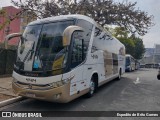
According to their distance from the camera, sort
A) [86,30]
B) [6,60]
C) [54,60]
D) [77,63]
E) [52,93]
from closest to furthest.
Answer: [52,93], [54,60], [77,63], [86,30], [6,60]

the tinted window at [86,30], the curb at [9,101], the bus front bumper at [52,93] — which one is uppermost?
the tinted window at [86,30]

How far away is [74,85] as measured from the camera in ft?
21.0

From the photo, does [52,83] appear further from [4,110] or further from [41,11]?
[41,11]

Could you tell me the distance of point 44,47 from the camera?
629 centimetres

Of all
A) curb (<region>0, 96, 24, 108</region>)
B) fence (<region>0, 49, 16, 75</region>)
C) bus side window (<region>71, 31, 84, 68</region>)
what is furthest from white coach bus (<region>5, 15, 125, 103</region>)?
fence (<region>0, 49, 16, 75</region>)

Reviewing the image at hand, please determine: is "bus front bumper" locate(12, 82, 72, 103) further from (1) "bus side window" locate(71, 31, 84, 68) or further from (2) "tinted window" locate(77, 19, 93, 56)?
(2) "tinted window" locate(77, 19, 93, 56)

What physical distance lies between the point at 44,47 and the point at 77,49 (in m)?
1.16

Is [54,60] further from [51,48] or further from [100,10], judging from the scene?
[100,10]

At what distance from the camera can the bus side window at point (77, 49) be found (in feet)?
20.9

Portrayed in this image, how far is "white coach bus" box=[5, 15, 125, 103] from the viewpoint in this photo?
19.2 ft

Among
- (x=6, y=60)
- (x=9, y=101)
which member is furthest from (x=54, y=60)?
(x=6, y=60)

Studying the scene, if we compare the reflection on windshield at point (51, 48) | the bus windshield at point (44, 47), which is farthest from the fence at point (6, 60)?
the reflection on windshield at point (51, 48)

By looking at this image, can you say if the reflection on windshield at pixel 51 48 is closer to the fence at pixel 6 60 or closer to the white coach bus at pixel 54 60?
the white coach bus at pixel 54 60

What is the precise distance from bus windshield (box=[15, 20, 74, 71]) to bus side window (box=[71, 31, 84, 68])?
407mm
